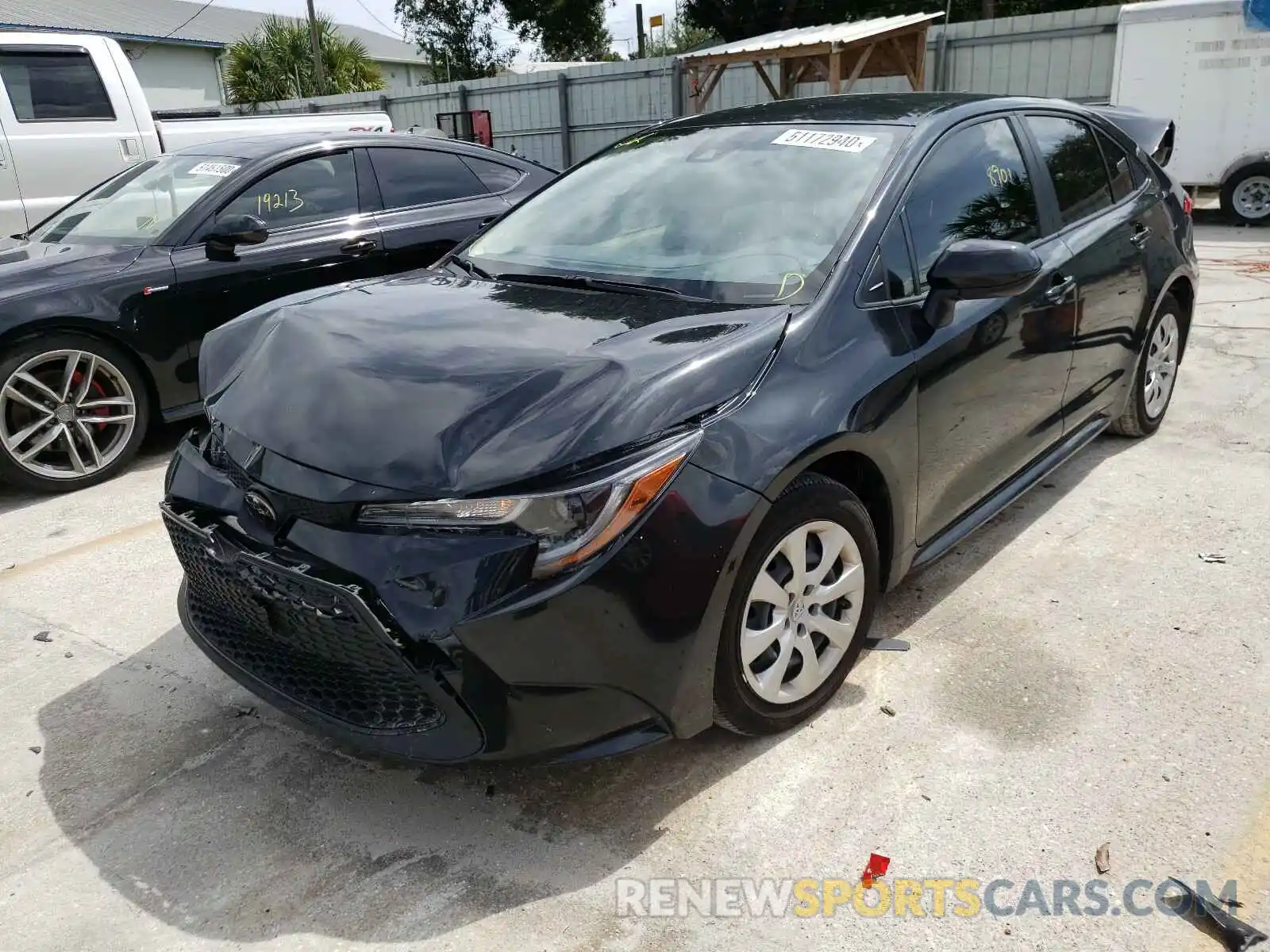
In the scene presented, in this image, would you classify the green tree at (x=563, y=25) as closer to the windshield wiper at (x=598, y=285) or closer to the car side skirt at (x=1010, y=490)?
the car side skirt at (x=1010, y=490)

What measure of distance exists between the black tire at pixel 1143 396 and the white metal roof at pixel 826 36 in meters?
8.48

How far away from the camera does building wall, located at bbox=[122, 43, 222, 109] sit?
108 ft

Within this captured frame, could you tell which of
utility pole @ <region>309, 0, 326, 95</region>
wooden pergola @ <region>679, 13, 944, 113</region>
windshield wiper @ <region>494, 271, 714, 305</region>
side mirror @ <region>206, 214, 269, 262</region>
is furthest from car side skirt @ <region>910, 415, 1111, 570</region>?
utility pole @ <region>309, 0, 326, 95</region>

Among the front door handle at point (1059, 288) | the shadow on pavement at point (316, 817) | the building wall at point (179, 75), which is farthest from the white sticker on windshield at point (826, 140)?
the building wall at point (179, 75)

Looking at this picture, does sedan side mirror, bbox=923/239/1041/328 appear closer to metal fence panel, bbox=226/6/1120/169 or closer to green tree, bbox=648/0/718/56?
metal fence panel, bbox=226/6/1120/169

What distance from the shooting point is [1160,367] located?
484 centimetres

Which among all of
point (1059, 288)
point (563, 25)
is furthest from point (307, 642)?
point (563, 25)

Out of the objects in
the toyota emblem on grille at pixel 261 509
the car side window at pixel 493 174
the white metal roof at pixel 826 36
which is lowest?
the toyota emblem on grille at pixel 261 509

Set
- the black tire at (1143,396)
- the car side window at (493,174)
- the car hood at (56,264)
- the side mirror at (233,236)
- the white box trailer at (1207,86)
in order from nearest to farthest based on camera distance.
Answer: the black tire at (1143,396) < the car hood at (56,264) < the side mirror at (233,236) < the car side window at (493,174) < the white box trailer at (1207,86)

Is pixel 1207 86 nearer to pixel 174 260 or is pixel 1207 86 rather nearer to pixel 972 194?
Answer: pixel 972 194

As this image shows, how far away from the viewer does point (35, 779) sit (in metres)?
2.72

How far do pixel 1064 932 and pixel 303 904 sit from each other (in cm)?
162

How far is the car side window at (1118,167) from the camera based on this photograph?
4219mm

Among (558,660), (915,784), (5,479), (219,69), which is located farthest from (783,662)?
(219,69)
